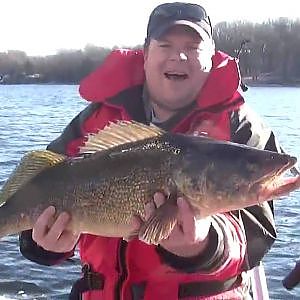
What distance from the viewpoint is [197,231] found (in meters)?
3.09

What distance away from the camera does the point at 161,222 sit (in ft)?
9.67

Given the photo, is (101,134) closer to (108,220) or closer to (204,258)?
(108,220)

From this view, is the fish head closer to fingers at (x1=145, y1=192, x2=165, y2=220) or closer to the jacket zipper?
fingers at (x1=145, y1=192, x2=165, y2=220)

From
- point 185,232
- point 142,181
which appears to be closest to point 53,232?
point 142,181

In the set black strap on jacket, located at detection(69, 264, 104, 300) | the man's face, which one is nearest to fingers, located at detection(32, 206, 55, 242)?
black strap on jacket, located at detection(69, 264, 104, 300)

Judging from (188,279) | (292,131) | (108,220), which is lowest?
(292,131)

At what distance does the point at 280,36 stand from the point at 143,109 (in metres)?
71.3

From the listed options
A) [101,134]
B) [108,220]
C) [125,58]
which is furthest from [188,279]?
[125,58]

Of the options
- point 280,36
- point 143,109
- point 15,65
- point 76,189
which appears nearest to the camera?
point 76,189

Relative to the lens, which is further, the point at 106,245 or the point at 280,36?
the point at 280,36

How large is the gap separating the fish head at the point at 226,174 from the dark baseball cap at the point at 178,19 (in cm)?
92

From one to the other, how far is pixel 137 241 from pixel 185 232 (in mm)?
578

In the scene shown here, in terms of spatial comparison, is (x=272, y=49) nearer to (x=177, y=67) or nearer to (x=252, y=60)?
(x=252, y=60)

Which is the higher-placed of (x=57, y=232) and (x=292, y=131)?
(x=57, y=232)
